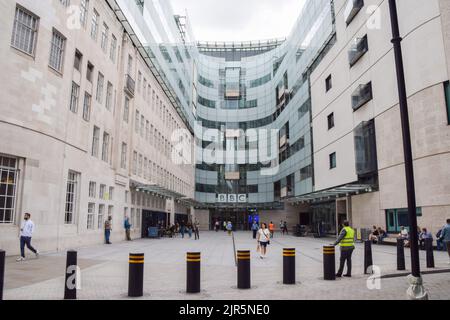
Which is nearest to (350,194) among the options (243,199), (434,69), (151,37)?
(434,69)

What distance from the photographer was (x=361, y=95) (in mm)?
30250

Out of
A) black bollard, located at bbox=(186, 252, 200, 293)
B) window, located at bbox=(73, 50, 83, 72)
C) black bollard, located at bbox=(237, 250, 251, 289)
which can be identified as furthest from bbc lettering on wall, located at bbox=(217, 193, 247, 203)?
black bollard, located at bbox=(186, 252, 200, 293)

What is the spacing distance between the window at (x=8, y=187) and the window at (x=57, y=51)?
549cm

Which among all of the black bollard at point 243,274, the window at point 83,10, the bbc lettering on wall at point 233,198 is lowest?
the black bollard at point 243,274

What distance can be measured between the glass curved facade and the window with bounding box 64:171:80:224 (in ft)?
73.7

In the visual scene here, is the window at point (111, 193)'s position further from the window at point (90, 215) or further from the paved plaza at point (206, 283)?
the paved plaza at point (206, 283)

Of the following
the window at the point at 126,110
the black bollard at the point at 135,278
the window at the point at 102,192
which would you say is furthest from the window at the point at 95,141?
the black bollard at the point at 135,278

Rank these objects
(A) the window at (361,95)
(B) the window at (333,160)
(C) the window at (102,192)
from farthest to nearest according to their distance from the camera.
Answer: (B) the window at (333,160) < (A) the window at (361,95) < (C) the window at (102,192)

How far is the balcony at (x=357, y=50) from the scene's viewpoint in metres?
29.9

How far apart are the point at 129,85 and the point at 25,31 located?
12795mm

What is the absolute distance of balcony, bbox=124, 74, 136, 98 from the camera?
2958 cm

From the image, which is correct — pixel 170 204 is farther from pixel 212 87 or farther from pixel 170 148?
pixel 212 87

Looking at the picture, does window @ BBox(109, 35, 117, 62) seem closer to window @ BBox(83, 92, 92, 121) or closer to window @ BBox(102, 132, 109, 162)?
window @ BBox(83, 92, 92, 121)
